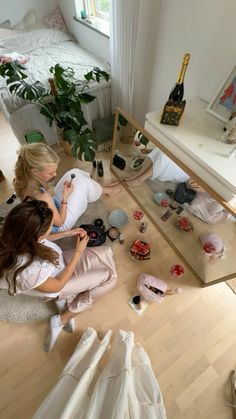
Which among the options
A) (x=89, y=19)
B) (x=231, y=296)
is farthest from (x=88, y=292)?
(x=89, y=19)

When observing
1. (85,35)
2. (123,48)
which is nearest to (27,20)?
(85,35)

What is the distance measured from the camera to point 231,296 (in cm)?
145

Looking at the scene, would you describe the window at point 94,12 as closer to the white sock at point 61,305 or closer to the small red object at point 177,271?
the small red object at point 177,271

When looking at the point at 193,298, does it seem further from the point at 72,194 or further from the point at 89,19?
the point at 89,19

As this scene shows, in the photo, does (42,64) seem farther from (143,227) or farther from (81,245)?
(81,245)

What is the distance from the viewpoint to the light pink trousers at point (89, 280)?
4.11 feet

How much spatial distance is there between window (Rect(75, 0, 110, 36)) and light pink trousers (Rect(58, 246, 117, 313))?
2.52 meters

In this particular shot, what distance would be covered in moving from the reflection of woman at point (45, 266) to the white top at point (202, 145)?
700 millimetres

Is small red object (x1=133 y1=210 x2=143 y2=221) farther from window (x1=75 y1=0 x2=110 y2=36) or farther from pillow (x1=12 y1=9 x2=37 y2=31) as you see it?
pillow (x1=12 y1=9 x2=37 y2=31)

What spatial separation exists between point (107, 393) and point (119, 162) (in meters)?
1.56

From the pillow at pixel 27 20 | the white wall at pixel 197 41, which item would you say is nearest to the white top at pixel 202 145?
the white wall at pixel 197 41

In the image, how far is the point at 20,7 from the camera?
9.59 feet

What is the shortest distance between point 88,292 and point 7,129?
2.15m

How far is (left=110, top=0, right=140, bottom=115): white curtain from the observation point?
58.4 inches
